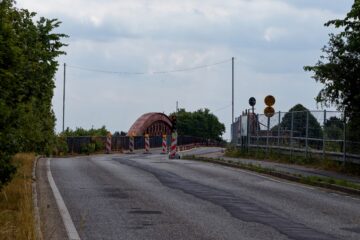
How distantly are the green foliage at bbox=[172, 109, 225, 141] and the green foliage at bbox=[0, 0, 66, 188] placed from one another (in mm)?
84330

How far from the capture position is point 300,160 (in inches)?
1118

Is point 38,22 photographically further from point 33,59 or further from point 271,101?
point 271,101

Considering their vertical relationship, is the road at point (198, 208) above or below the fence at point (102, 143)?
below

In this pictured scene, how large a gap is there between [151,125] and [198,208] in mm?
61826

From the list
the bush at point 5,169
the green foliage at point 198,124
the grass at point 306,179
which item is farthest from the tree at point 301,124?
the green foliage at point 198,124

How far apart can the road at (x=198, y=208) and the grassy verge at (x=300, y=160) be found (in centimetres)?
452

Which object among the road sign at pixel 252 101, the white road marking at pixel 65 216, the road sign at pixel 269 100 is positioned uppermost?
the road sign at pixel 252 101

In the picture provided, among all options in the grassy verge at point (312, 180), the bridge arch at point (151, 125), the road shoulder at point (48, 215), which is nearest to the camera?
the road shoulder at point (48, 215)

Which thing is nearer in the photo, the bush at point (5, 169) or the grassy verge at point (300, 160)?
the bush at point (5, 169)

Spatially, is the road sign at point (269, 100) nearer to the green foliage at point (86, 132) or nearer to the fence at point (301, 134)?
the fence at point (301, 134)

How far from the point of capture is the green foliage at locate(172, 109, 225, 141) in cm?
10494

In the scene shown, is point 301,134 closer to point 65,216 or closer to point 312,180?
point 312,180

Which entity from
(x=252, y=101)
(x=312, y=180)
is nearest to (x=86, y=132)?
(x=252, y=101)

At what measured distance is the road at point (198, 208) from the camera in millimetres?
10492
